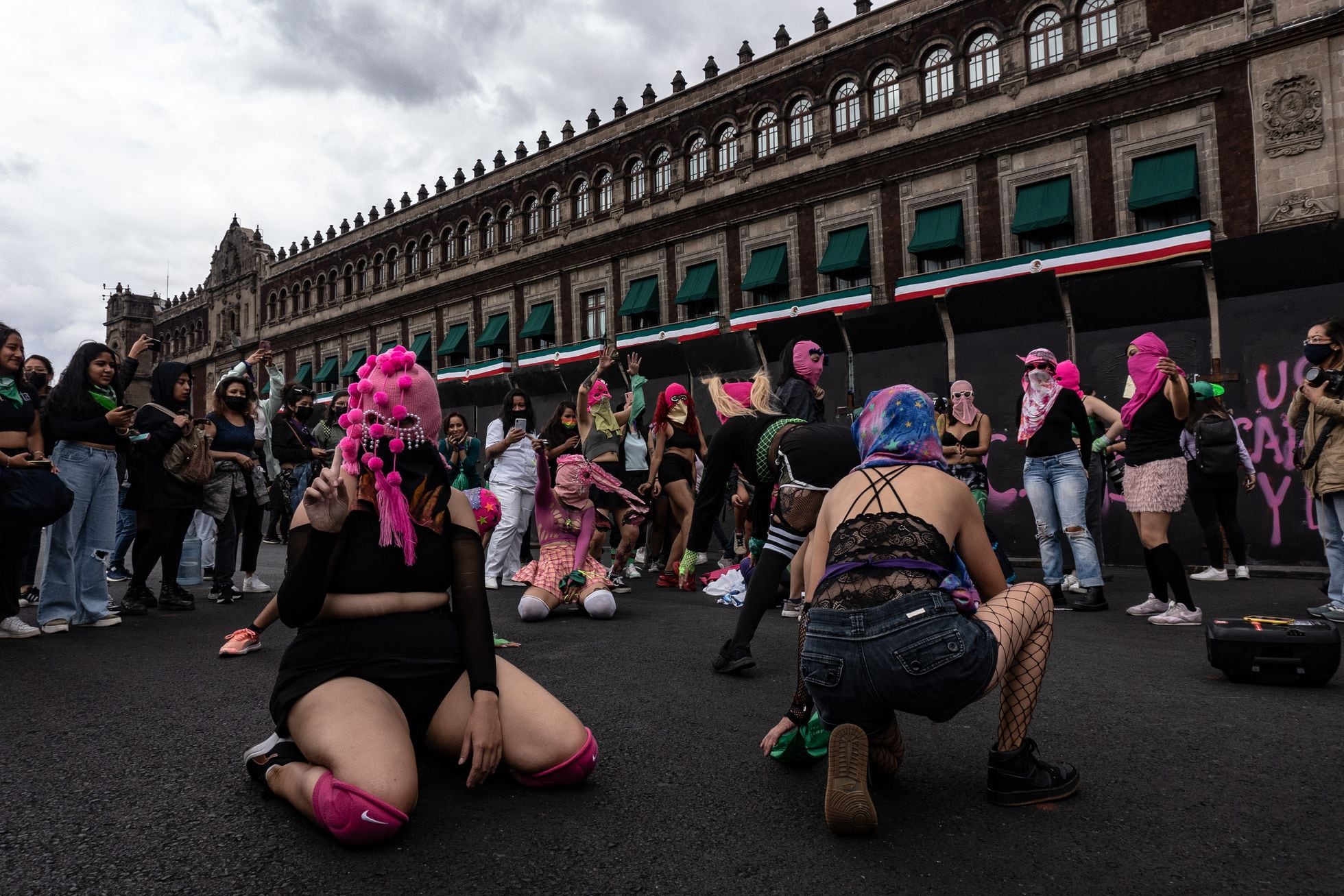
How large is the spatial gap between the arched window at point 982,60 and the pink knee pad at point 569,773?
77.3ft

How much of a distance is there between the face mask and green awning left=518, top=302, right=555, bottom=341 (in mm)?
28711

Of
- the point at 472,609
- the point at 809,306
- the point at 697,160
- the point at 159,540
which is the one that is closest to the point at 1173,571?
the point at 472,609

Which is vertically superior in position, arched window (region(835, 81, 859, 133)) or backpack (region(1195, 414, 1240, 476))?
arched window (region(835, 81, 859, 133))

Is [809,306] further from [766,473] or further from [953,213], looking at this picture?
[766,473]

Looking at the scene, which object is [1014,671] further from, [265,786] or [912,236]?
[912,236]

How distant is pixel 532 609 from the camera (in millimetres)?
6445

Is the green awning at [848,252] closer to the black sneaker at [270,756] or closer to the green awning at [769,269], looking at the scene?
the green awning at [769,269]

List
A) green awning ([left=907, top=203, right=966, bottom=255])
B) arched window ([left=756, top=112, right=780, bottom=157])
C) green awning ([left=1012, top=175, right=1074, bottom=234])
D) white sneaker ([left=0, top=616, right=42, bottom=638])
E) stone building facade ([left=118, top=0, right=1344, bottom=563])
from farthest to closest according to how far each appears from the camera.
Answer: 1. arched window ([left=756, top=112, right=780, bottom=157])
2. green awning ([left=907, top=203, right=966, bottom=255])
3. green awning ([left=1012, top=175, right=1074, bottom=234])
4. stone building facade ([left=118, top=0, right=1344, bottom=563])
5. white sneaker ([left=0, top=616, right=42, bottom=638])

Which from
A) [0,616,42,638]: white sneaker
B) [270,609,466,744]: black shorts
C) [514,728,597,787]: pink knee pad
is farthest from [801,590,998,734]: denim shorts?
[0,616,42,638]: white sneaker

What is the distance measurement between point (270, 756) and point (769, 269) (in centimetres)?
2435

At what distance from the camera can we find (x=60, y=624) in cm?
589

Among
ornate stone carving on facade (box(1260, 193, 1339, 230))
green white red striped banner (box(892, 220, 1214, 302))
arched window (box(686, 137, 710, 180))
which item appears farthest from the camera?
arched window (box(686, 137, 710, 180))

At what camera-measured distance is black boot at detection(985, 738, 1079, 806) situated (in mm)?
2605

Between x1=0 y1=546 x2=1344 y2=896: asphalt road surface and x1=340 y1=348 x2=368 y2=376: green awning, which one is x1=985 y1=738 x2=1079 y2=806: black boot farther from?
x1=340 y1=348 x2=368 y2=376: green awning
